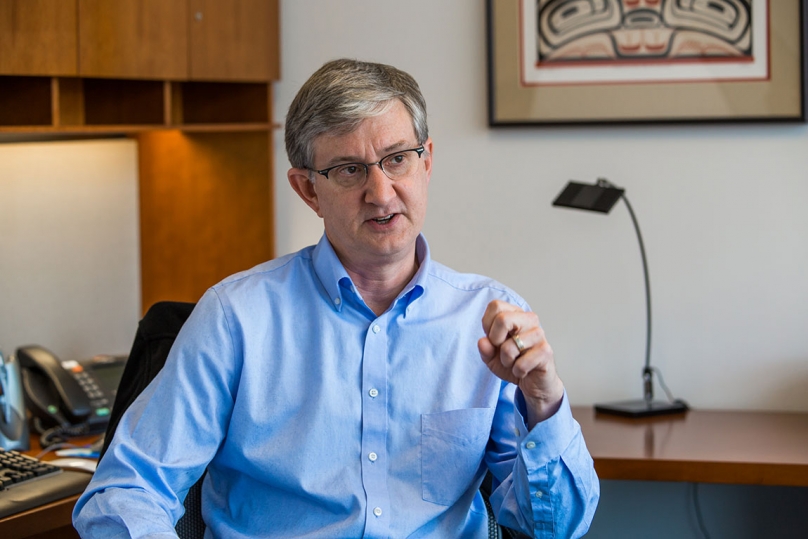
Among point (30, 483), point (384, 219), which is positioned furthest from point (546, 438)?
point (30, 483)

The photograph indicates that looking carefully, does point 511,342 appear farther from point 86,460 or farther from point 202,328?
point 86,460

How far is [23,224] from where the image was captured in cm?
260

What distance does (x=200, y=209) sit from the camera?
293 cm

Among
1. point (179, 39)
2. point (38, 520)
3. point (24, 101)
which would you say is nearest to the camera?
point (38, 520)

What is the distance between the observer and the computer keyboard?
172 centimetres

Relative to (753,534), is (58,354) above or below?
above

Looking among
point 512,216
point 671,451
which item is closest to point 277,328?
point 671,451

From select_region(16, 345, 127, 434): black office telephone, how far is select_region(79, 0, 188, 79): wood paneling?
723 mm

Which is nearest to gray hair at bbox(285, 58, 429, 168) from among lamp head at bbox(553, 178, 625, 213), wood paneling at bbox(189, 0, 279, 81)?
lamp head at bbox(553, 178, 625, 213)

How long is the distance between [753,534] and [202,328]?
180 cm

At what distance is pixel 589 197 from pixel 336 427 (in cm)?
118

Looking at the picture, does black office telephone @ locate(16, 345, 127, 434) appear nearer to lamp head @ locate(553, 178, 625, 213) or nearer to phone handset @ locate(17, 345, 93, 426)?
phone handset @ locate(17, 345, 93, 426)

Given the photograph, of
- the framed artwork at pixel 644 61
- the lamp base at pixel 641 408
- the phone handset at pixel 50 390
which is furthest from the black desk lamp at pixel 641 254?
the phone handset at pixel 50 390

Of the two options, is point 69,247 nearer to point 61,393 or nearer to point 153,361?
point 61,393
